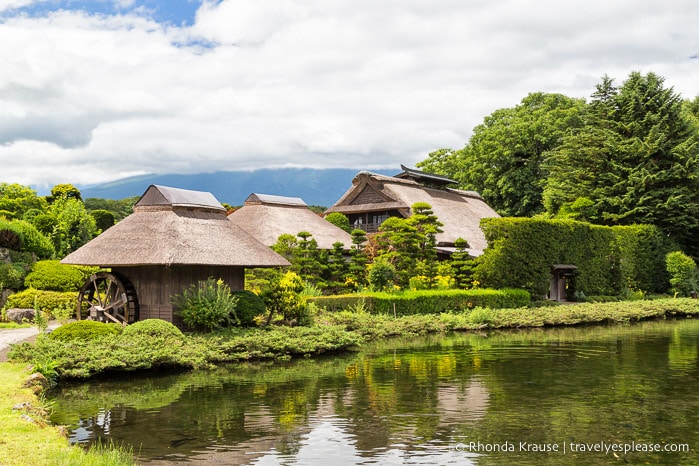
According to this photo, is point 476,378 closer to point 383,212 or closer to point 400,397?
point 400,397

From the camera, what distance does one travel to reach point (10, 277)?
88.8 ft

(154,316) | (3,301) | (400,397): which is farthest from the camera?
(3,301)

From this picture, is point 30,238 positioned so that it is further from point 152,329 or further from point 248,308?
point 152,329

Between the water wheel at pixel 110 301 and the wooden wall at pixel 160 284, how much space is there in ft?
1.23

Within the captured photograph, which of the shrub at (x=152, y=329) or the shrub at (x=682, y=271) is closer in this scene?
the shrub at (x=152, y=329)

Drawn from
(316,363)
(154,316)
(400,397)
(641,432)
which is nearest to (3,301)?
(154,316)

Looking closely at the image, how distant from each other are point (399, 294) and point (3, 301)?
646 inches

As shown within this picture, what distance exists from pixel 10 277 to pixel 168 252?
9.17 meters

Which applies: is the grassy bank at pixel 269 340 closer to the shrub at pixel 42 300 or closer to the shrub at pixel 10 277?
the shrub at pixel 42 300

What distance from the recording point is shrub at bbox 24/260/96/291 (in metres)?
27.7

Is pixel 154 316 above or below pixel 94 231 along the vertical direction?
below

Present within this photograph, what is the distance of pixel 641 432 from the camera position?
11031 mm

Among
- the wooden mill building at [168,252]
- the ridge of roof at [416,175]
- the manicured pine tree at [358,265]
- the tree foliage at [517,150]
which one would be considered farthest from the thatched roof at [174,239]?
the tree foliage at [517,150]

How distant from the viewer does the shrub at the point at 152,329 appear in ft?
63.0
